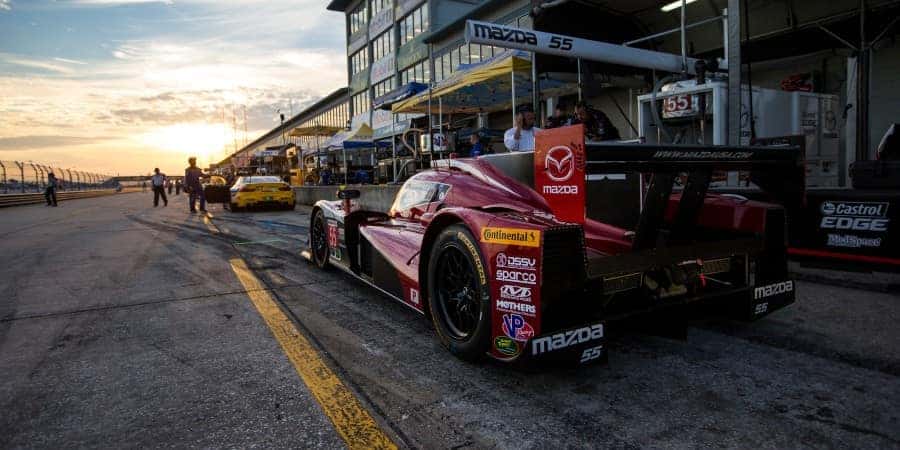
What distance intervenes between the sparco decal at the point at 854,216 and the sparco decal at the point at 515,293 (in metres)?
3.09

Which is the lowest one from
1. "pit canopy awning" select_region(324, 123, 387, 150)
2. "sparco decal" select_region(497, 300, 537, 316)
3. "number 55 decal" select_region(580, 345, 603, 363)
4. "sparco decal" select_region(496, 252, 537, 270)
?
"number 55 decal" select_region(580, 345, 603, 363)

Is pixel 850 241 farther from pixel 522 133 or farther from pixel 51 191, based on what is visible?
pixel 51 191

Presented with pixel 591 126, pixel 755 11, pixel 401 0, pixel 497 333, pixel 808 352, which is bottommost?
pixel 808 352

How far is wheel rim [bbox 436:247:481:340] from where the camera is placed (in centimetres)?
293

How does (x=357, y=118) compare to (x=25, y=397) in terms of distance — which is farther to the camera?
(x=357, y=118)

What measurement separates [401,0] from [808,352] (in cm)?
3074

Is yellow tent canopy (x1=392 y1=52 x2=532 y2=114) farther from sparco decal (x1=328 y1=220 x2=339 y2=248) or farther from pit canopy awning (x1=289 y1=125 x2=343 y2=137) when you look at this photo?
pit canopy awning (x1=289 y1=125 x2=343 y2=137)

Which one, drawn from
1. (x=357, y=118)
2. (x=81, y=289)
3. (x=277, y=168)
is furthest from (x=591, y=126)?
(x=277, y=168)

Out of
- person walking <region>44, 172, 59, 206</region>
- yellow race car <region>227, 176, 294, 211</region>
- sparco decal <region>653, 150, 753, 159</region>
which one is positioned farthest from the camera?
person walking <region>44, 172, 59, 206</region>

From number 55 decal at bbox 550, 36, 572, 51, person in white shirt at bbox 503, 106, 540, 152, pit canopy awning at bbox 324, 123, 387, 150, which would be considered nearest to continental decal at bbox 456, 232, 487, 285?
person in white shirt at bbox 503, 106, 540, 152

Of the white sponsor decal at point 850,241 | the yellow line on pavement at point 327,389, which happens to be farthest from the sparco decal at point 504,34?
the white sponsor decal at point 850,241

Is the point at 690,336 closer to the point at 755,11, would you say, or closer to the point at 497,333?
the point at 497,333

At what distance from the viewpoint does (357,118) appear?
125ft

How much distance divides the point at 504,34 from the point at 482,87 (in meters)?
6.26
